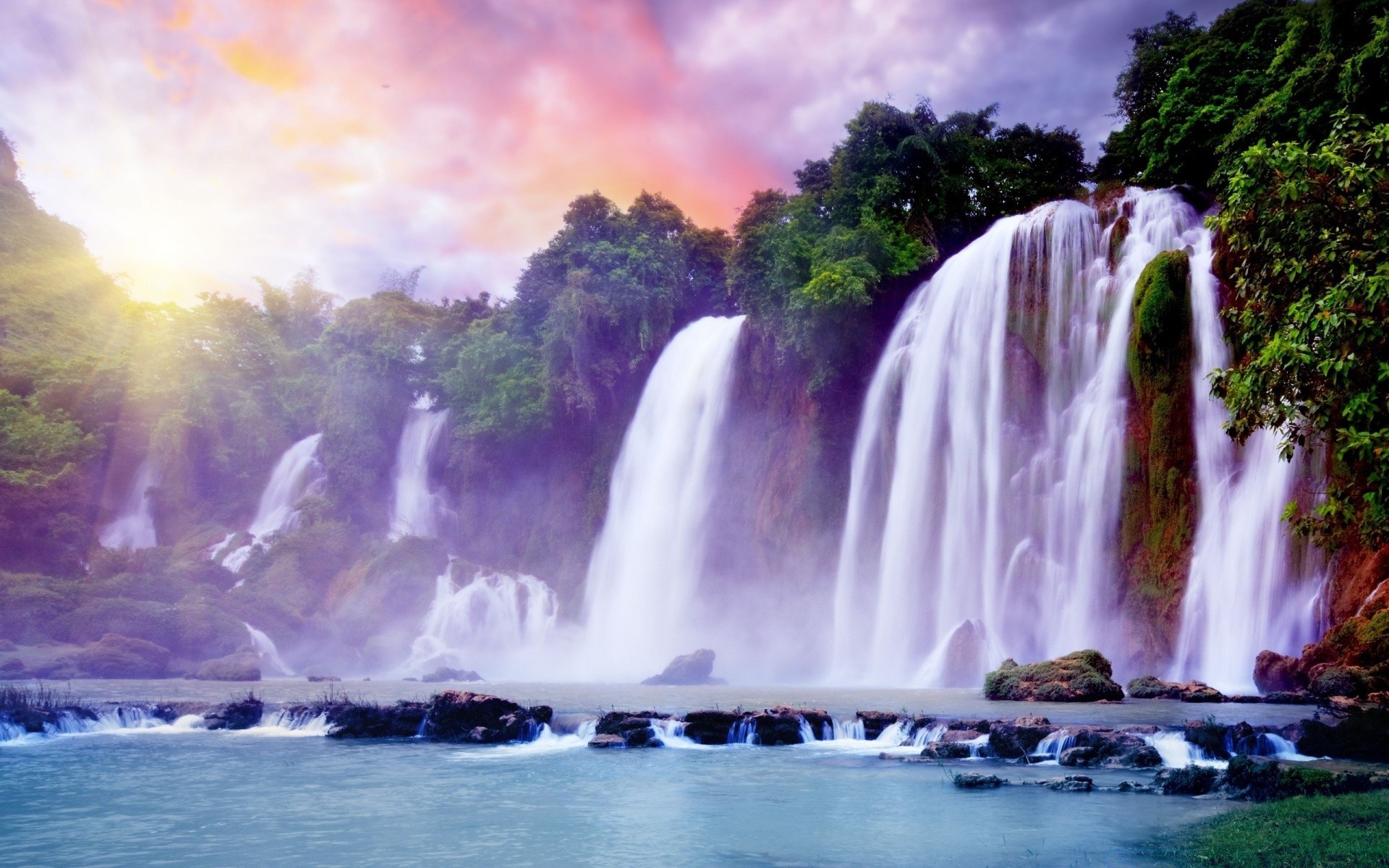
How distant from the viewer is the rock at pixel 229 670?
2928 centimetres

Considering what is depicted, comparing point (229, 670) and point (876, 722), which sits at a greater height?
point (876, 722)

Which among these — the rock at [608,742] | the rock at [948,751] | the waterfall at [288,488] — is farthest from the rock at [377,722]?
the waterfall at [288,488]

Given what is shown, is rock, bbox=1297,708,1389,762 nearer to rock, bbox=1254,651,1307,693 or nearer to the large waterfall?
rock, bbox=1254,651,1307,693

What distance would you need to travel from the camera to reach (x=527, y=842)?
351 inches

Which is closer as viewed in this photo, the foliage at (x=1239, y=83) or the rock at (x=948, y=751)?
the rock at (x=948, y=751)

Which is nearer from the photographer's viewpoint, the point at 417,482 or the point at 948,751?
the point at 948,751

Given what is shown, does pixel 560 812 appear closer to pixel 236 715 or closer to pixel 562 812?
pixel 562 812

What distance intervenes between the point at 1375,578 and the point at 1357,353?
9717 millimetres

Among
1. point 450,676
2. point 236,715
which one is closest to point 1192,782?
point 236,715

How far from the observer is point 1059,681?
1777 centimetres

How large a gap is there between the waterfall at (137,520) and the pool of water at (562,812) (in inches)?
1362

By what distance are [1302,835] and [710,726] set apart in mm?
9193

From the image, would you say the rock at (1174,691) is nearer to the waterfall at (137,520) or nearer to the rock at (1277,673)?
the rock at (1277,673)

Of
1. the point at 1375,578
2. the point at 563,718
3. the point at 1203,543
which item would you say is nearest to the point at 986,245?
the point at 1203,543
